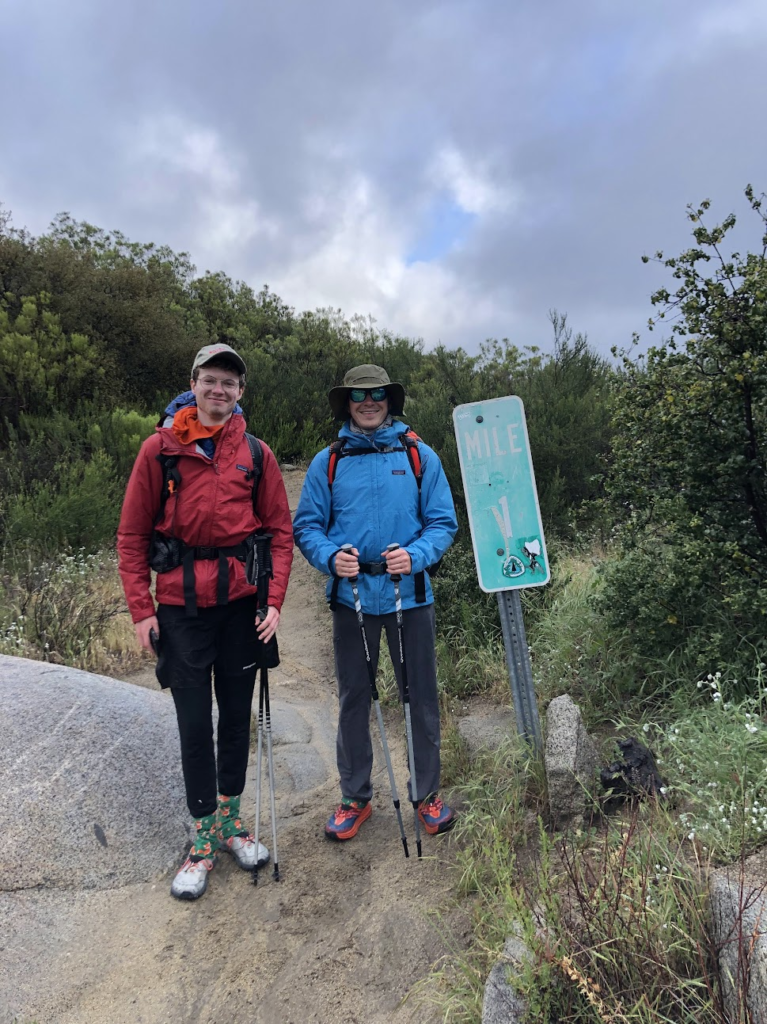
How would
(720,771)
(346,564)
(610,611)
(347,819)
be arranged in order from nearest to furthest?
(720,771), (346,564), (347,819), (610,611)

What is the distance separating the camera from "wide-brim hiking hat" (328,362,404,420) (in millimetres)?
3078

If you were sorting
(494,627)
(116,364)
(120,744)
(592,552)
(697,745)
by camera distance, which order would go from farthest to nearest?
(116,364) < (592,552) < (494,627) < (120,744) < (697,745)

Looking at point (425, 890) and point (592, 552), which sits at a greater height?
point (592, 552)

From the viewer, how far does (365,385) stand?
3.06 m

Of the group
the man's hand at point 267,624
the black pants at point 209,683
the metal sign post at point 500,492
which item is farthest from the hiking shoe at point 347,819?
the man's hand at point 267,624

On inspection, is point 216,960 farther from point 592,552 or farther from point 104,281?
point 104,281

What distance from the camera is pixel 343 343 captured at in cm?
1720

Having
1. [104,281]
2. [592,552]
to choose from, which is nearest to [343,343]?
[104,281]

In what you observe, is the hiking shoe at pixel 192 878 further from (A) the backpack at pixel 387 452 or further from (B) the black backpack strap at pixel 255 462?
(A) the backpack at pixel 387 452

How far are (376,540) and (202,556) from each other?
79 centimetres

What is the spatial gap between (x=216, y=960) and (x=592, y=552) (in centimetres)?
509

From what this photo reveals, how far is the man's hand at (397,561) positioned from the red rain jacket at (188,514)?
0.62 meters

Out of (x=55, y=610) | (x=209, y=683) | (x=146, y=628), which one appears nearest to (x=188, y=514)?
(x=146, y=628)

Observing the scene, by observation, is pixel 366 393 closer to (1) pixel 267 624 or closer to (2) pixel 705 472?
(1) pixel 267 624
